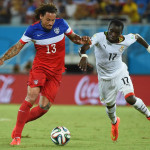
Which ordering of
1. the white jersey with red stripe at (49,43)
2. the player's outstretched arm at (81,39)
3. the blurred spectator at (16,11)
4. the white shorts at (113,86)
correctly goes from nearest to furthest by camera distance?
the white jersey with red stripe at (49,43) < the player's outstretched arm at (81,39) < the white shorts at (113,86) < the blurred spectator at (16,11)

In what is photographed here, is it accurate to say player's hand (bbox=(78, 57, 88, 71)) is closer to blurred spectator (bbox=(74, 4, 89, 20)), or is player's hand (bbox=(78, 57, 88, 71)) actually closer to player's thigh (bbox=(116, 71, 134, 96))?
player's thigh (bbox=(116, 71, 134, 96))

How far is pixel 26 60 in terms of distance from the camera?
18.9 meters

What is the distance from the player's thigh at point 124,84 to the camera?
8102mm

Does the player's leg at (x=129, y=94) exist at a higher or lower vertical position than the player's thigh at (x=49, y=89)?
lower

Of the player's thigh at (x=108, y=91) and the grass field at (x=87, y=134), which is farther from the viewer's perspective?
the player's thigh at (x=108, y=91)

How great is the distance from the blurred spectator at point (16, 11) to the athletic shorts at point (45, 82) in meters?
12.4

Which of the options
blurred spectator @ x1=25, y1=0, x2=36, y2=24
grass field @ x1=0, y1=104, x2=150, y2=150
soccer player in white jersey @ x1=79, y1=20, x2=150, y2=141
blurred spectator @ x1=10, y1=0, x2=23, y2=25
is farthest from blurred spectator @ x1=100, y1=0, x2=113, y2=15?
soccer player in white jersey @ x1=79, y1=20, x2=150, y2=141

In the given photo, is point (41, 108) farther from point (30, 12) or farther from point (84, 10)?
point (30, 12)

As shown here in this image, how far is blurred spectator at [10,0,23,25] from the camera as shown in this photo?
65.1ft

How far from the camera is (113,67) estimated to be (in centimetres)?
862

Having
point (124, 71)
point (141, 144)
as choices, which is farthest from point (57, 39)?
point (141, 144)

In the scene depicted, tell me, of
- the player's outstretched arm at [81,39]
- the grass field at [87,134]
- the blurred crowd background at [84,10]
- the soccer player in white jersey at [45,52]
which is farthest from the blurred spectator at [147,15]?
the soccer player in white jersey at [45,52]

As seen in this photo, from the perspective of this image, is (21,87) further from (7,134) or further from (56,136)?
(56,136)

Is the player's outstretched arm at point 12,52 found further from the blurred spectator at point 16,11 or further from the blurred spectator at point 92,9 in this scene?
the blurred spectator at point 16,11
